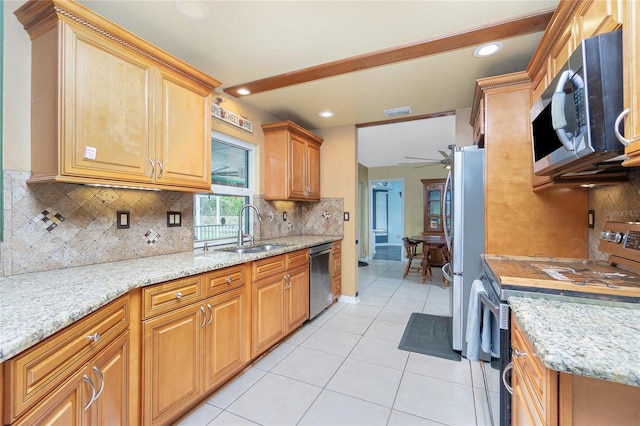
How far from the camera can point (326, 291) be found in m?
3.32

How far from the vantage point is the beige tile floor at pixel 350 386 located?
1.65 metres

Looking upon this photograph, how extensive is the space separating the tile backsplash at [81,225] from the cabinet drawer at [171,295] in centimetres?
61

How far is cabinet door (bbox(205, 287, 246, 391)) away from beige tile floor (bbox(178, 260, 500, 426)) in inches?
6.2

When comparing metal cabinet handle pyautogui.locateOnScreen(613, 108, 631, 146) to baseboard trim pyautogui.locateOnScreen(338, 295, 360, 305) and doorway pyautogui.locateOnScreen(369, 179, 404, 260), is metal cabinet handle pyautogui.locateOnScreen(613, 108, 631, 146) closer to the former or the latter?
baseboard trim pyautogui.locateOnScreen(338, 295, 360, 305)

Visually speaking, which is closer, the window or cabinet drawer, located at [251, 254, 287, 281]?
cabinet drawer, located at [251, 254, 287, 281]

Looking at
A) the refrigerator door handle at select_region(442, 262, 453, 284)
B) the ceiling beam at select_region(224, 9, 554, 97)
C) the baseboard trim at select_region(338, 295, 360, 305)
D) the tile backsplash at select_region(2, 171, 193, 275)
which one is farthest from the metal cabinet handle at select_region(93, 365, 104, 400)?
the baseboard trim at select_region(338, 295, 360, 305)

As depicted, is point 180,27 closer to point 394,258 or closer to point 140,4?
point 140,4

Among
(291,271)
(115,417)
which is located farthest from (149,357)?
(291,271)

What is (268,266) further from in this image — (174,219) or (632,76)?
(632,76)

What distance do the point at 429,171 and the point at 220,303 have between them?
637 centimetres

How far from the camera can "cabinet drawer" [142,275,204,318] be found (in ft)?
4.59

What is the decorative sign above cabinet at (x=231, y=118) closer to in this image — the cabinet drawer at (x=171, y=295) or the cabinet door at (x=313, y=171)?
the cabinet door at (x=313, y=171)

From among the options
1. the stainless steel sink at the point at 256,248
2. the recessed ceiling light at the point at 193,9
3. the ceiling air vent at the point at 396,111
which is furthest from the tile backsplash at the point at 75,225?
the ceiling air vent at the point at 396,111

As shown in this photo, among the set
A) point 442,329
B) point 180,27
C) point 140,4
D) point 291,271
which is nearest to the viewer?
point 140,4
